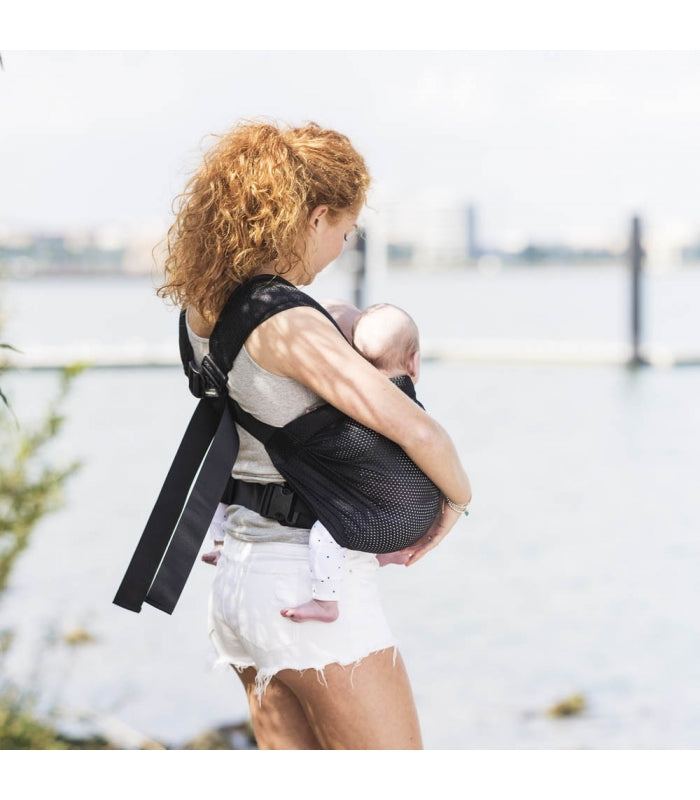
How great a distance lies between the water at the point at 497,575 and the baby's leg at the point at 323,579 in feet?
4.53

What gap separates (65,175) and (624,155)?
13.1 meters

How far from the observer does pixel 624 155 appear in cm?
2695

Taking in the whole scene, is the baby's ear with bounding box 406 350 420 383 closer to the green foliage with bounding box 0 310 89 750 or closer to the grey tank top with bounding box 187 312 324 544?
the grey tank top with bounding box 187 312 324 544

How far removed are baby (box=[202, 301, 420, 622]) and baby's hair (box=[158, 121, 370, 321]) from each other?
132mm

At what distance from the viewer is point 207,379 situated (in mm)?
1375

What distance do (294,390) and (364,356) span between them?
13 centimetres

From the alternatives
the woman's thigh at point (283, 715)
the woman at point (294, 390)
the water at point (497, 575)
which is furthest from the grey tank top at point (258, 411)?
the water at point (497, 575)

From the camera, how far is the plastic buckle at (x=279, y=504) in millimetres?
1373

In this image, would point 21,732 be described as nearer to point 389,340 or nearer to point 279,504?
point 279,504

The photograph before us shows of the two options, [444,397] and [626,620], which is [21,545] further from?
[444,397]

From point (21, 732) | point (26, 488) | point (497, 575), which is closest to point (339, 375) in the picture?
point (26, 488)

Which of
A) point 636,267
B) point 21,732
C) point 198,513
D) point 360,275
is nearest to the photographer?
point 198,513

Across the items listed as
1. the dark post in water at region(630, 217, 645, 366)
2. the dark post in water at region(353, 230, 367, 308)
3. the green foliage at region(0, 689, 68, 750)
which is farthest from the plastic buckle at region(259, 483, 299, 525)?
the dark post in water at region(630, 217, 645, 366)

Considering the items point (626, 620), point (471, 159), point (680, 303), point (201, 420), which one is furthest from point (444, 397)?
point (471, 159)
